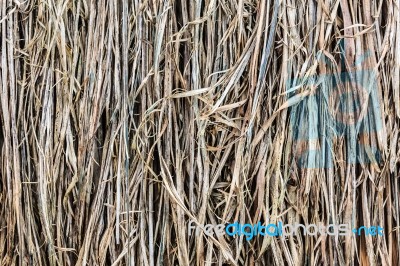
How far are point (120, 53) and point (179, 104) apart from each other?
0.17 meters

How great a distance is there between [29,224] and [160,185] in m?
0.30

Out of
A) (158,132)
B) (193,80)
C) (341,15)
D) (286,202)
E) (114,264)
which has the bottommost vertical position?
(114,264)

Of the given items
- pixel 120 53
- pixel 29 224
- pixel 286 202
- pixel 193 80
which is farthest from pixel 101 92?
pixel 286 202

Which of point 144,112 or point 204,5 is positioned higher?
point 204,5

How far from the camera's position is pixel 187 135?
0.91 m

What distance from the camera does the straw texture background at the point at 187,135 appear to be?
883 millimetres

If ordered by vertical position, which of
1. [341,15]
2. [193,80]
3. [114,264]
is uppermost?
[341,15]

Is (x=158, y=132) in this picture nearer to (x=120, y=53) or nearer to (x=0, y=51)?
(x=120, y=53)

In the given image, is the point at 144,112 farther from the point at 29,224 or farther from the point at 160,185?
the point at 29,224

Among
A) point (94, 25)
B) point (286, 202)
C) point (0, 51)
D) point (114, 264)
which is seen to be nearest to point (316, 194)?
point (286, 202)

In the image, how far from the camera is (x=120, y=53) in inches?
36.8

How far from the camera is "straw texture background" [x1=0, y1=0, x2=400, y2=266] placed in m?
0.88

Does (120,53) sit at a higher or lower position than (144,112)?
higher

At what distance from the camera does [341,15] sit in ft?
2.96
